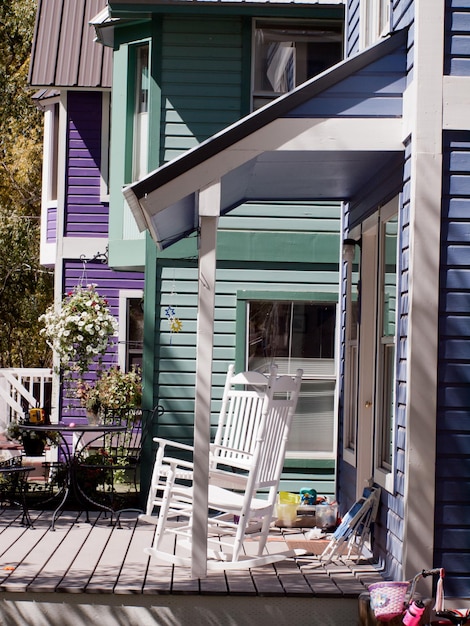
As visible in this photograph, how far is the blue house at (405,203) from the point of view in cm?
547

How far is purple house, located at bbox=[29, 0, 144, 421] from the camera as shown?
13242 mm

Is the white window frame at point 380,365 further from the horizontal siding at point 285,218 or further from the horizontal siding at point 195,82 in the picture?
the horizontal siding at point 195,82

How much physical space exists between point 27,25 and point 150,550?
15.2m

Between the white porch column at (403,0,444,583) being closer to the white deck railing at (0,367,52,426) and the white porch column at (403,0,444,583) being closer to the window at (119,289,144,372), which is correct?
the white deck railing at (0,367,52,426)

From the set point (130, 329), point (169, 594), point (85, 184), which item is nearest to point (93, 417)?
point (169, 594)

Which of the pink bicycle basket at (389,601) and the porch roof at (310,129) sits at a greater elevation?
the porch roof at (310,129)

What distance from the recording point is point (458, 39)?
5570 mm

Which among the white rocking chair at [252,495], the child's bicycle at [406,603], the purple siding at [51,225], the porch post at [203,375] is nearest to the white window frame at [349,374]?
the white rocking chair at [252,495]

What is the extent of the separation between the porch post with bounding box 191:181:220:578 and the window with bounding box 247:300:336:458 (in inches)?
119

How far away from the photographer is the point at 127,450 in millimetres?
9266

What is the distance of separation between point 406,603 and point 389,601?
3.3 inches

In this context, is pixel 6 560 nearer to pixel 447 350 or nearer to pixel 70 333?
pixel 447 350

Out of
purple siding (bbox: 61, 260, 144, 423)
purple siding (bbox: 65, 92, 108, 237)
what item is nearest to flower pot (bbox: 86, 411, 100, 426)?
purple siding (bbox: 61, 260, 144, 423)

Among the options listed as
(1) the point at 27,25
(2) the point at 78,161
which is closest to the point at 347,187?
(2) the point at 78,161
